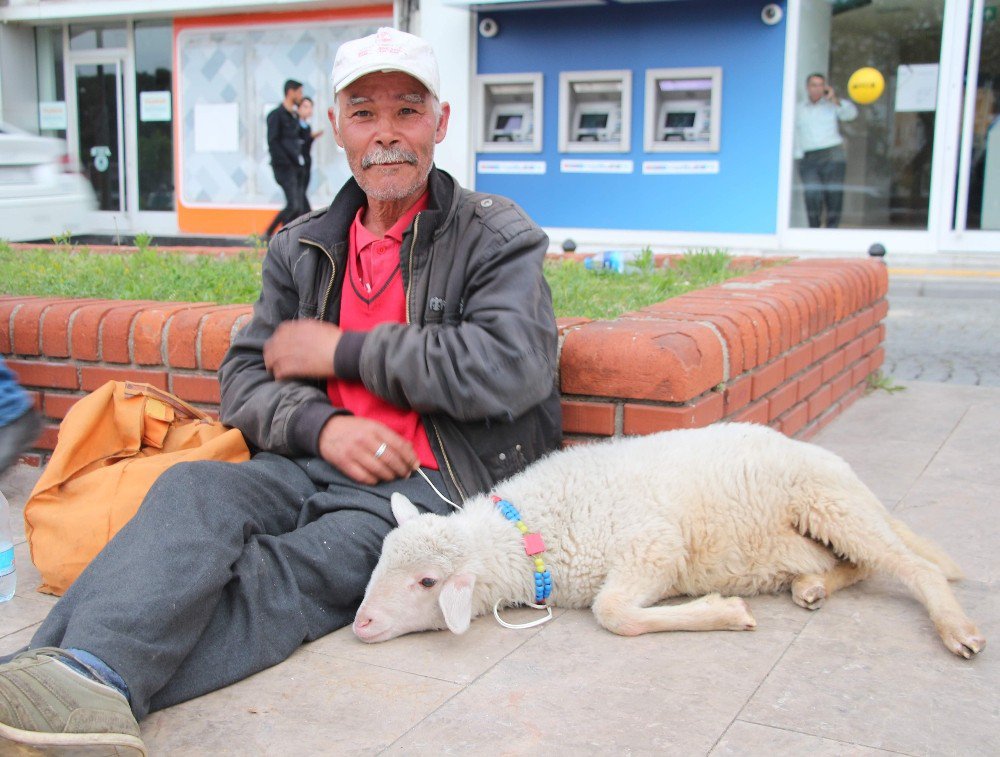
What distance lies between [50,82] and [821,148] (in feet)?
45.7

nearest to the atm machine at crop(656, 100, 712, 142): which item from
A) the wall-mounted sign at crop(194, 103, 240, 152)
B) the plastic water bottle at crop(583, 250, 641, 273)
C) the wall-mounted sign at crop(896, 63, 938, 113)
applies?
the wall-mounted sign at crop(896, 63, 938, 113)

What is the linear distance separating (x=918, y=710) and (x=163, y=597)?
70.9 inches

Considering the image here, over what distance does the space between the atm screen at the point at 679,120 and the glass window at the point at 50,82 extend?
1140 cm

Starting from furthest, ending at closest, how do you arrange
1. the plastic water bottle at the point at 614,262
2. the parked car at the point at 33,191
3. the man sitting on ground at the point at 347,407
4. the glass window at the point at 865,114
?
the glass window at the point at 865,114 → the parked car at the point at 33,191 → the plastic water bottle at the point at 614,262 → the man sitting on ground at the point at 347,407

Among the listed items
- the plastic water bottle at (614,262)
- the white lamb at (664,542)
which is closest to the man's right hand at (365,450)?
the white lamb at (664,542)

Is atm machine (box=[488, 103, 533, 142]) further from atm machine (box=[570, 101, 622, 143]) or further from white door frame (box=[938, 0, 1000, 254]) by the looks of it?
white door frame (box=[938, 0, 1000, 254])

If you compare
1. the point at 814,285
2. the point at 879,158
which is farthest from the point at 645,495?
the point at 879,158

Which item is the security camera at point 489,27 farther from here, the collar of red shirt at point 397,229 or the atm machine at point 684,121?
the collar of red shirt at point 397,229

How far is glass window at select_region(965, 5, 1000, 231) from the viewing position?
13.1m

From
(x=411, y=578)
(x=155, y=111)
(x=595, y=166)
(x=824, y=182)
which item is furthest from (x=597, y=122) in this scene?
(x=411, y=578)

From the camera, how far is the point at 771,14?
527 inches

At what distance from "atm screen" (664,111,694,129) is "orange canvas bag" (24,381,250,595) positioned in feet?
39.2

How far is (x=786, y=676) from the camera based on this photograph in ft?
8.61

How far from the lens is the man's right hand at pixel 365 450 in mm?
3020
